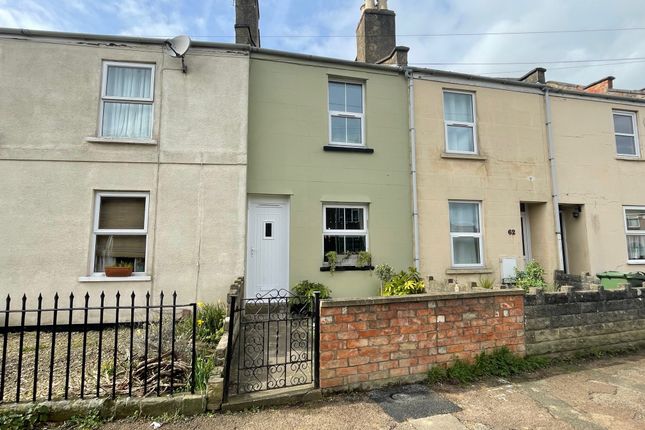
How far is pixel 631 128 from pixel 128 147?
530 inches

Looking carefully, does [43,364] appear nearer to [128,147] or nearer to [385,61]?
→ [128,147]

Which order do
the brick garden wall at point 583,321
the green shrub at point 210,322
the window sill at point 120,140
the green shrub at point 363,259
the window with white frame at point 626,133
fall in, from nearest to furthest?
1. the brick garden wall at point 583,321
2. the green shrub at point 210,322
3. the window sill at point 120,140
4. the green shrub at point 363,259
5. the window with white frame at point 626,133

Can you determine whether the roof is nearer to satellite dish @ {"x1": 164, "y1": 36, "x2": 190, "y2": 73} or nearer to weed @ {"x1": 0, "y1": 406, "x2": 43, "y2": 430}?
satellite dish @ {"x1": 164, "y1": 36, "x2": 190, "y2": 73}

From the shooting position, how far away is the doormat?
3.40 meters

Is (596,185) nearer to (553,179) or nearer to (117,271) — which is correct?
(553,179)

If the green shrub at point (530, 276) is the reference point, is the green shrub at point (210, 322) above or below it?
below

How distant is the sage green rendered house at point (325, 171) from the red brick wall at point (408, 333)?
10.8 ft

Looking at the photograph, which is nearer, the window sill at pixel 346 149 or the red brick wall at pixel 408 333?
the red brick wall at pixel 408 333

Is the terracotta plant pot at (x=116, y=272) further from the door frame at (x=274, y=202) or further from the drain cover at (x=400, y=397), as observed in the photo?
the drain cover at (x=400, y=397)

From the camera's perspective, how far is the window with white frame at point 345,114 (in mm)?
7961

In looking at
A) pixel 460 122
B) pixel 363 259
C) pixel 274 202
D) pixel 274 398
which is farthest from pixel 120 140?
pixel 460 122

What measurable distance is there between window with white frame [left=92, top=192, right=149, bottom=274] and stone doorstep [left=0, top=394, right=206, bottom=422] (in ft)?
12.1

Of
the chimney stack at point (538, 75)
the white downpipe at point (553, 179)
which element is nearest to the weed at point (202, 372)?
the white downpipe at point (553, 179)

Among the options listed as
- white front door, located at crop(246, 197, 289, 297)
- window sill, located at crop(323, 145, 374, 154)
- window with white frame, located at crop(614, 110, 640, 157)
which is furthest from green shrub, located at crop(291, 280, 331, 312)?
window with white frame, located at crop(614, 110, 640, 157)
